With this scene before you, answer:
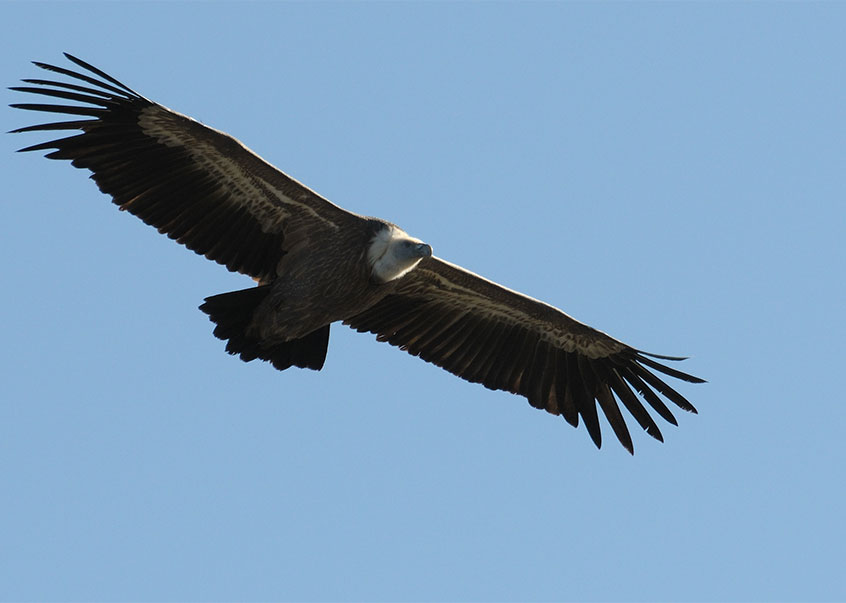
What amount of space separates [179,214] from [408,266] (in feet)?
6.49

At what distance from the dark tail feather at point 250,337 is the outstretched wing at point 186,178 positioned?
1.18 ft

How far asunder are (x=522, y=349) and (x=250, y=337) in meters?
2.74

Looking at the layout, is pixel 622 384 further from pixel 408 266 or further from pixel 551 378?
pixel 408 266

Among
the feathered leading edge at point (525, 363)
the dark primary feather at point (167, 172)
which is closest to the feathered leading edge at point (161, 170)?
the dark primary feather at point (167, 172)

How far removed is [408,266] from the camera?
13055mm

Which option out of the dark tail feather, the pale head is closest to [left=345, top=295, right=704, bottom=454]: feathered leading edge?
the dark tail feather

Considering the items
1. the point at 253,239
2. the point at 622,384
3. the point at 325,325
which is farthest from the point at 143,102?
the point at 622,384

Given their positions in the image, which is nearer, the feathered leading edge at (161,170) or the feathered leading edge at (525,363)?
the feathered leading edge at (161,170)

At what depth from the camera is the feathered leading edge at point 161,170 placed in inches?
504

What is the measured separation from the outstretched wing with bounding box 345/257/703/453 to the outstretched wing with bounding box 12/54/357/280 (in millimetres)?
1313

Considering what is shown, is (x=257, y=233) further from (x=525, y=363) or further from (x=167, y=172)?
(x=525, y=363)

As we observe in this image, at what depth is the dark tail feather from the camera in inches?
518

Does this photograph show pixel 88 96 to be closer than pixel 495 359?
Yes

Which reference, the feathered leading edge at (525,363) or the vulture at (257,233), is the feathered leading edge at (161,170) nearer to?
the vulture at (257,233)
